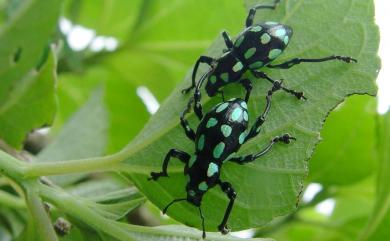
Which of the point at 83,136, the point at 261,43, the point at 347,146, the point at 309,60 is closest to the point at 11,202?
the point at 83,136

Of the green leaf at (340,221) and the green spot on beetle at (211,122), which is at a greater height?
the green spot on beetle at (211,122)

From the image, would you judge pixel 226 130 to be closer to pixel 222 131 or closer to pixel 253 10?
pixel 222 131

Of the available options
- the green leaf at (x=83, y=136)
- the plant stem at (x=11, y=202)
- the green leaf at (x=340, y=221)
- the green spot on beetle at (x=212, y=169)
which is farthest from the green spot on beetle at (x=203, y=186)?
the green leaf at (x=340, y=221)

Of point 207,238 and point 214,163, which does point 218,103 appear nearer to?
point 214,163

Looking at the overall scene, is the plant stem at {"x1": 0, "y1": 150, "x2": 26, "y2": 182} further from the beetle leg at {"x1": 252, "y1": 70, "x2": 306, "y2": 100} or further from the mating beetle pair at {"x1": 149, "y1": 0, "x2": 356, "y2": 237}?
the beetle leg at {"x1": 252, "y1": 70, "x2": 306, "y2": 100}

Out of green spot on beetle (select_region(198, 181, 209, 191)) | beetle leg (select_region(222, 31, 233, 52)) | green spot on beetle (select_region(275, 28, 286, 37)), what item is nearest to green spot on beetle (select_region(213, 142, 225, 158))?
green spot on beetle (select_region(198, 181, 209, 191))

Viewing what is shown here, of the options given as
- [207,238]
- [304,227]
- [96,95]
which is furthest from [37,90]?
[304,227]

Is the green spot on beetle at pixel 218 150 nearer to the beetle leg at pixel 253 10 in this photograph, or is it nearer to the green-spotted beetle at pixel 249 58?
the green-spotted beetle at pixel 249 58
